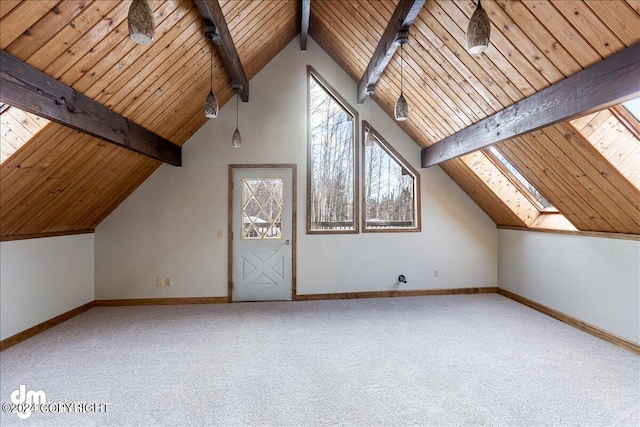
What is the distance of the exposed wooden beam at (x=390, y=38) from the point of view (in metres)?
2.80

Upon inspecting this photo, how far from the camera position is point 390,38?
3.33 m

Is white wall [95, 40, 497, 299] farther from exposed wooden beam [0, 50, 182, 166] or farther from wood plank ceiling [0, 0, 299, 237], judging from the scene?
exposed wooden beam [0, 50, 182, 166]

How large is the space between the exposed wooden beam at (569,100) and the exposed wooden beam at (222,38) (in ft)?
9.02

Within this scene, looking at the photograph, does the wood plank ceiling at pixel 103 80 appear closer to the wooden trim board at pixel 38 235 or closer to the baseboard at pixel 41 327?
the wooden trim board at pixel 38 235

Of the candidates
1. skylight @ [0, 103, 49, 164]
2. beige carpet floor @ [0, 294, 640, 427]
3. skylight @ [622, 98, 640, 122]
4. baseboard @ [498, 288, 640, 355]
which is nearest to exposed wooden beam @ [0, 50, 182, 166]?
skylight @ [0, 103, 49, 164]

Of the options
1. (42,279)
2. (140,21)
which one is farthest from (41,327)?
(140,21)

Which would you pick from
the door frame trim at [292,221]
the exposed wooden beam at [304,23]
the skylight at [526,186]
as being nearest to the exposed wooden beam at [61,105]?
the door frame trim at [292,221]

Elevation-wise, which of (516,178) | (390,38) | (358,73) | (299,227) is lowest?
(299,227)

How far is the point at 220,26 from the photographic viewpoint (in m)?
3.04

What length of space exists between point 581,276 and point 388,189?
267cm

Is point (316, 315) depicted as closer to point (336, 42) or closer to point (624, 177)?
point (624, 177)

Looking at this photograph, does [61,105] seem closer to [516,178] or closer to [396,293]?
[396,293]

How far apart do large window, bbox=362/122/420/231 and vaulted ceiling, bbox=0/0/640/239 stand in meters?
0.66

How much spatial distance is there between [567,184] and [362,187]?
8.58 feet
